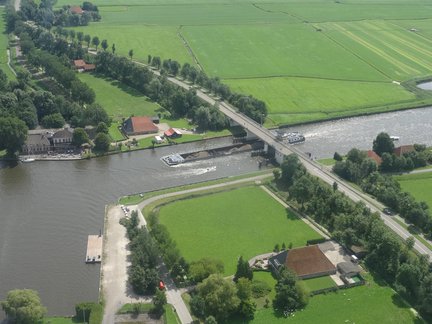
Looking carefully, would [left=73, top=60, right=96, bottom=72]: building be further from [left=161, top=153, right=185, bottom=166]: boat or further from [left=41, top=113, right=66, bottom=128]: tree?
[left=161, top=153, right=185, bottom=166]: boat

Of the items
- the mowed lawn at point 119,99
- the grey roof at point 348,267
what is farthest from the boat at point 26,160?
the grey roof at point 348,267

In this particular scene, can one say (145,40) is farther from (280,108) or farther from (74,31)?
(280,108)

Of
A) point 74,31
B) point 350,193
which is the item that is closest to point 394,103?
point 350,193

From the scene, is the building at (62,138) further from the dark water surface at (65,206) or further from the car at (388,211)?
the car at (388,211)

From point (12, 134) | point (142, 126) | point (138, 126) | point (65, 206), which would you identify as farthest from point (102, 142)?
point (65, 206)

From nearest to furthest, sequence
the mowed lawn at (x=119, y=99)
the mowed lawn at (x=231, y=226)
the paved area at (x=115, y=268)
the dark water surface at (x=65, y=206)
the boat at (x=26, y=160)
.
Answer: the paved area at (x=115, y=268) → the dark water surface at (x=65, y=206) → the mowed lawn at (x=231, y=226) → the boat at (x=26, y=160) → the mowed lawn at (x=119, y=99)

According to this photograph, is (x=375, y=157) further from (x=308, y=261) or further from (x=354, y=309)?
(x=354, y=309)
